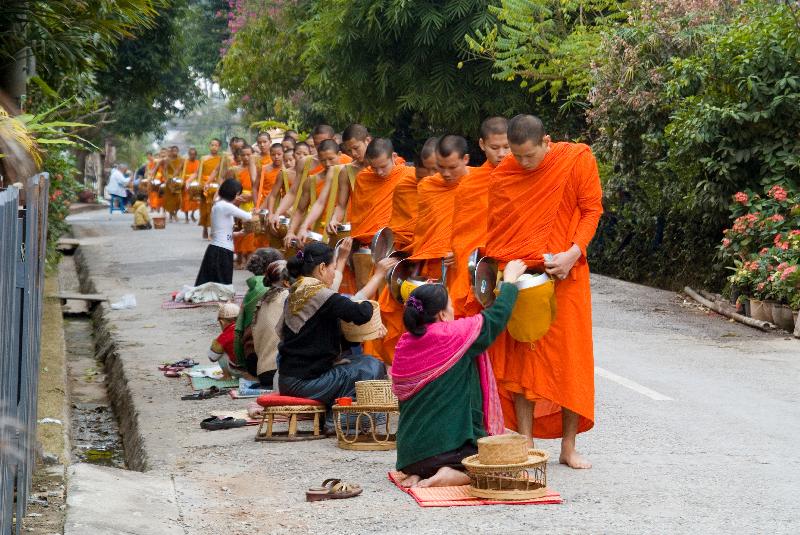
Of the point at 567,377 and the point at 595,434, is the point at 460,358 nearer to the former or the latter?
the point at 567,377

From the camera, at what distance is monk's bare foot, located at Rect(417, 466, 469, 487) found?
6.67 meters

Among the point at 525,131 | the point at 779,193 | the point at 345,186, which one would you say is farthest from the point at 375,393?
the point at 779,193

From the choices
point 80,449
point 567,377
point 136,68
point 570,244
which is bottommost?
point 80,449

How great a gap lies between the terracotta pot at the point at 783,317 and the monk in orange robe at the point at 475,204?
19.7 feet

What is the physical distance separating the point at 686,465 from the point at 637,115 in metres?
10.8

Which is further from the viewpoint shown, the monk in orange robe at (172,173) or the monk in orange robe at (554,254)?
the monk in orange robe at (172,173)

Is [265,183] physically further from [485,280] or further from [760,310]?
[485,280]

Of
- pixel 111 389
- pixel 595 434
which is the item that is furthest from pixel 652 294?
pixel 595 434

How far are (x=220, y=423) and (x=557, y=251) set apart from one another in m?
2.76

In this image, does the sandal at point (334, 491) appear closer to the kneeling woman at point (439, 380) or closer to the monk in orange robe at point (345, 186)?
the kneeling woman at point (439, 380)

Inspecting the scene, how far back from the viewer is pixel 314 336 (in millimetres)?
8094

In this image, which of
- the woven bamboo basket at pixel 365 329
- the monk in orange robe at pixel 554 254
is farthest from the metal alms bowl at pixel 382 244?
the monk in orange robe at pixel 554 254

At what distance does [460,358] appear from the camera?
264 inches

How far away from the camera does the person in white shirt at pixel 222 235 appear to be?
1470cm
